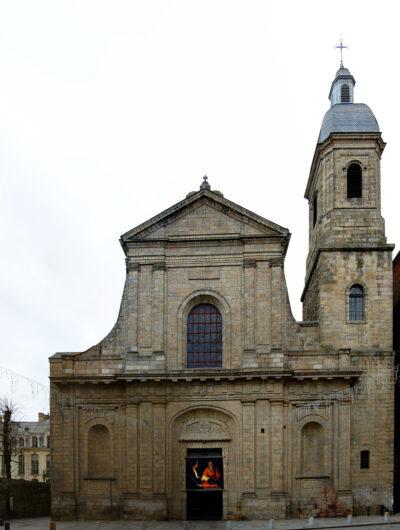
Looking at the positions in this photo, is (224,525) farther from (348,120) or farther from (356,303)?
(348,120)

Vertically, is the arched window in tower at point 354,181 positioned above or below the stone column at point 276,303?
above

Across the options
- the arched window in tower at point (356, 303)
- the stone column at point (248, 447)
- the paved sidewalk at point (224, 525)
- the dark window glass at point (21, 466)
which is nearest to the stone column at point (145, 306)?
the stone column at point (248, 447)

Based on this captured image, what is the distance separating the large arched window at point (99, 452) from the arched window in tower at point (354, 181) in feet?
53.7

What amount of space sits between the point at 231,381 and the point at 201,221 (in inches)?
301

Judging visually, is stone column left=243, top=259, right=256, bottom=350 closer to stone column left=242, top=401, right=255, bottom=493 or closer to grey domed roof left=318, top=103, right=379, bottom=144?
stone column left=242, top=401, right=255, bottom=493

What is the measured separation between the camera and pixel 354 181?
33.1 metres

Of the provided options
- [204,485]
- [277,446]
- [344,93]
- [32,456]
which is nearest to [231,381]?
[277,446]

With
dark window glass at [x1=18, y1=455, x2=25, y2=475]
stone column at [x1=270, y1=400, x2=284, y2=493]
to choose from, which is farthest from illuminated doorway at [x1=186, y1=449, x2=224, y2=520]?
dark window glass at [x1=18, y1=455, x2=25, y2=475]

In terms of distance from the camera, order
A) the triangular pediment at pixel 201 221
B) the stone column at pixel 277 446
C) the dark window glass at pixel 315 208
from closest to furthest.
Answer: the stone column at pixel 277 446, the triangular pediment at pixel 201 221, the dark window glass at pixel 315 208

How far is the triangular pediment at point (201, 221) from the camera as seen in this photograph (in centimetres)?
3142

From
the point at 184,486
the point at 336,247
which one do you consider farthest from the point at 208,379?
the point at 336,247

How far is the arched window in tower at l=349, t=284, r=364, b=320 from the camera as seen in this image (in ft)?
103

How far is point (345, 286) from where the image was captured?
1238 inches

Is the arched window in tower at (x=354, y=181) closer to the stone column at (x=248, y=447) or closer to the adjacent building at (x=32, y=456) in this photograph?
the stone column at (x=248, y=447)
